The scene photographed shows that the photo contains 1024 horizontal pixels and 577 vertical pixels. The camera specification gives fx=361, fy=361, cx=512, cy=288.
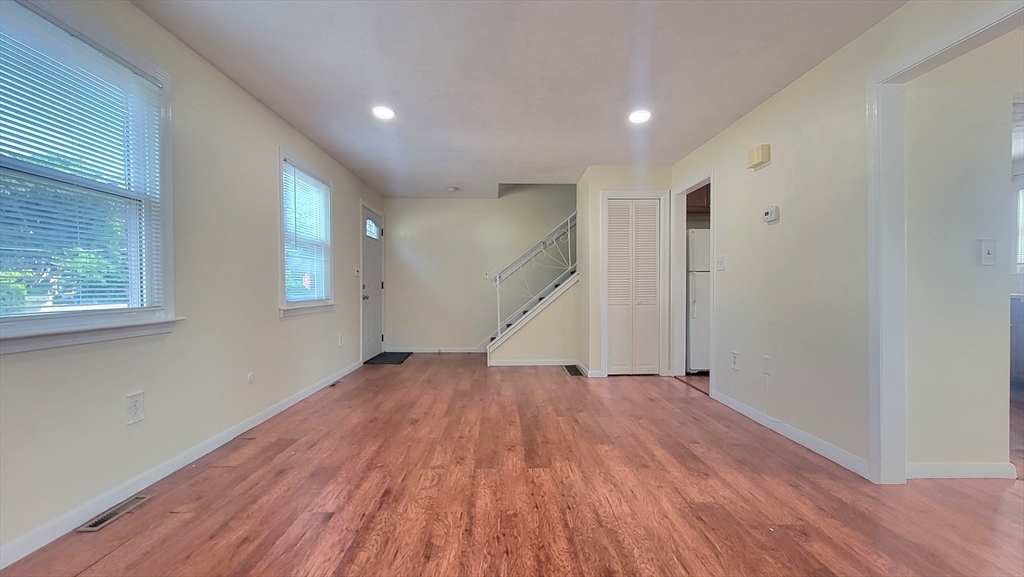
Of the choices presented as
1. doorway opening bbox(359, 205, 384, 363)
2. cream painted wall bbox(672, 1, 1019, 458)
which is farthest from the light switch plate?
doorway opening bbox(359, 205, 384, 363)

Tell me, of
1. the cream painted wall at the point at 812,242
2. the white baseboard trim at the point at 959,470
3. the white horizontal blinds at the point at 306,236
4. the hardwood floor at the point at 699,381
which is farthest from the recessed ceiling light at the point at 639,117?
the white horizontal blinds at the point at 306,236

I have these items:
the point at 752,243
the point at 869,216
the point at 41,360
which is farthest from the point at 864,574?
the point at 41,360

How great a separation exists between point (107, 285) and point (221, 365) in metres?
0.84

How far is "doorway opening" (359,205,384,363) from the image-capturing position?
5.01 meters

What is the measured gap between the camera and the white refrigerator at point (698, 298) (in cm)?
434

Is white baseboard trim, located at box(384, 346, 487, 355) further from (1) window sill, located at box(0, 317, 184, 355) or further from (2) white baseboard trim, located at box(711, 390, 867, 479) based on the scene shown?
(1) window sill, located at box(0, 317, 184, 355)

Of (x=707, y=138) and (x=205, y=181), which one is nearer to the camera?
(x=205, y=181)

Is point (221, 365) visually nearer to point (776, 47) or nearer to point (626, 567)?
point (626, 567)

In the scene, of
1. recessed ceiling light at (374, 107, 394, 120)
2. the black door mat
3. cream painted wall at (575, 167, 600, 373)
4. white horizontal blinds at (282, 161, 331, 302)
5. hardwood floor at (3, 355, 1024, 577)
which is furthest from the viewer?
the black door mat

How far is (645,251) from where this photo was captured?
432 centimetres

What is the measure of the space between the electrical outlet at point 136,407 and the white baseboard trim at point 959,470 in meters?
4.05

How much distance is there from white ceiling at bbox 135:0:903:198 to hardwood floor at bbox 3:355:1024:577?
2.43 meters

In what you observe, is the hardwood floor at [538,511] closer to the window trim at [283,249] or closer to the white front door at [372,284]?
the window trim at [283,249]

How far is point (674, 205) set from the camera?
166 inches
